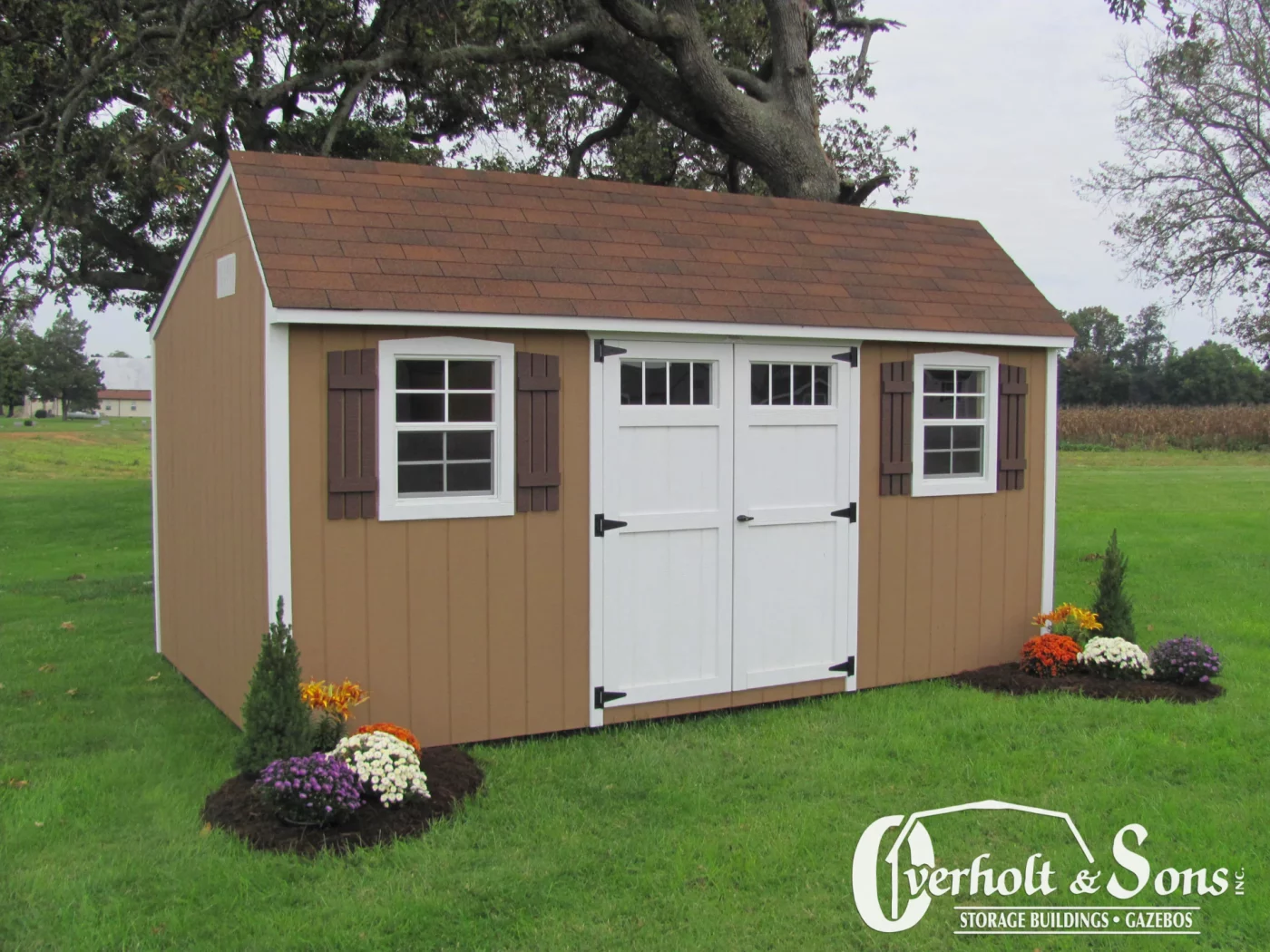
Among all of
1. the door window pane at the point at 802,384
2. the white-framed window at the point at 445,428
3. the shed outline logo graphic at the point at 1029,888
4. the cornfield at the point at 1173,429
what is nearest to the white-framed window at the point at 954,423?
the door window pane at the point at 802,384

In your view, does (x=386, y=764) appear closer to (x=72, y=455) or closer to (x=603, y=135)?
(x=603, y=135)

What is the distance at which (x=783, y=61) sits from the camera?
14320 mm

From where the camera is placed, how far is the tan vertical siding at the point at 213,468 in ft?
20.1

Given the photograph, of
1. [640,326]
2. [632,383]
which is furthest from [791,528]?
[640,326]

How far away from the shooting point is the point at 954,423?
7844 mm

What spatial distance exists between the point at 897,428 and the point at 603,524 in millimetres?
2227

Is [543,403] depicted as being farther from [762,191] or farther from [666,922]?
[762,191]

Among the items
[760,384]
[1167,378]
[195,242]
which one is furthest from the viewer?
[1167,378]

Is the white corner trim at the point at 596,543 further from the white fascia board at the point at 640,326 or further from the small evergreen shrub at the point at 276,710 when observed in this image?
the small evergreen shrub at the point at 276,710

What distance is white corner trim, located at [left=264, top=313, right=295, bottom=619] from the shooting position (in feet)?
18.7

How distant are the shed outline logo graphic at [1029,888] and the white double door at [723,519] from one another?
6.54 feet

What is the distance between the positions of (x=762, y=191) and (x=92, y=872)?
47.2 feet

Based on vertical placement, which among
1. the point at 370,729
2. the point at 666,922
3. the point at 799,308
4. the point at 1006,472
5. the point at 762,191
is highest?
the point at 762,191

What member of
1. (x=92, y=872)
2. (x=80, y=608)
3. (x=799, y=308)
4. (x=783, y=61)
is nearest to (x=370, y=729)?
(x=92, y=872)
